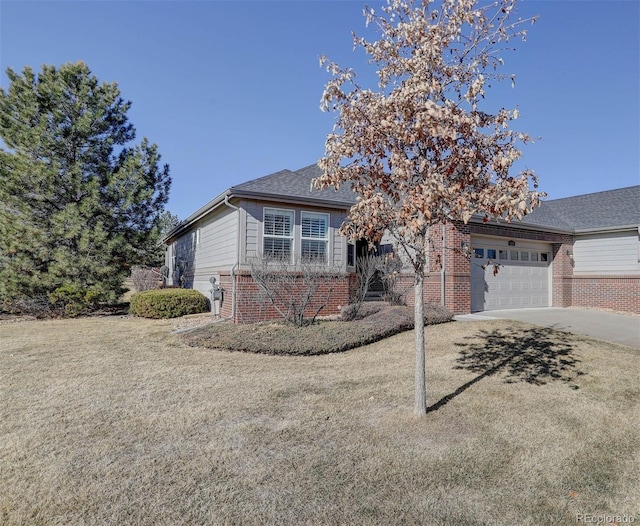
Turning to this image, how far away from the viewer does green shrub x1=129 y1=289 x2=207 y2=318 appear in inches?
479

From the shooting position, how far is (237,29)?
9.57 metres

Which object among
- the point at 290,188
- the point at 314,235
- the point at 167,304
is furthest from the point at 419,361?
the point at 167,304

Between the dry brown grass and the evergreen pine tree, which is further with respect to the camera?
the evergreen pine tree

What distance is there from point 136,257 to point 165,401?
12.6 meters

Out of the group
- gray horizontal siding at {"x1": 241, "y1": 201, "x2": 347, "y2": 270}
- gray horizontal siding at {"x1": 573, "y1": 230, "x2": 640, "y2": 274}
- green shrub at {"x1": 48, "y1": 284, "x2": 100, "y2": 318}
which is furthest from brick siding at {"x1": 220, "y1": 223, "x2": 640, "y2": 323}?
green shrub at {"x1": 48, "y1": 284, "x2": 100, "y2": 318}

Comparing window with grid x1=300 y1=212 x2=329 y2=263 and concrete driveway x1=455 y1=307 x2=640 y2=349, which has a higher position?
window with grid x1=300 y1=212 x2=329 y2=263

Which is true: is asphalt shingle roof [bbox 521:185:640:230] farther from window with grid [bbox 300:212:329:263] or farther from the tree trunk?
the tree trunk

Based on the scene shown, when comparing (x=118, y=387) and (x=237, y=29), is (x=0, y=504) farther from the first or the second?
(x=237, y=29)

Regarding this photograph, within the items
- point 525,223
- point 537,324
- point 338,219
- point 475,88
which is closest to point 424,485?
point 475,88

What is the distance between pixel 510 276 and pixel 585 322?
3.09 meters

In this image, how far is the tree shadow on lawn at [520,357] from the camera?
5788 millimetres

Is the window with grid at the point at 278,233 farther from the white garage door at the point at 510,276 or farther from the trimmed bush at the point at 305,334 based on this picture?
the white garage door at the point at 510,276

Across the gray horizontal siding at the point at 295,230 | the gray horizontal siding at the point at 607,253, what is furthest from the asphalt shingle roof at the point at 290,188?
the gray horizontal siding at the point at 607,253

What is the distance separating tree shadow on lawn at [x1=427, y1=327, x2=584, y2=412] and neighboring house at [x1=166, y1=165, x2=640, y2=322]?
1810 mm
